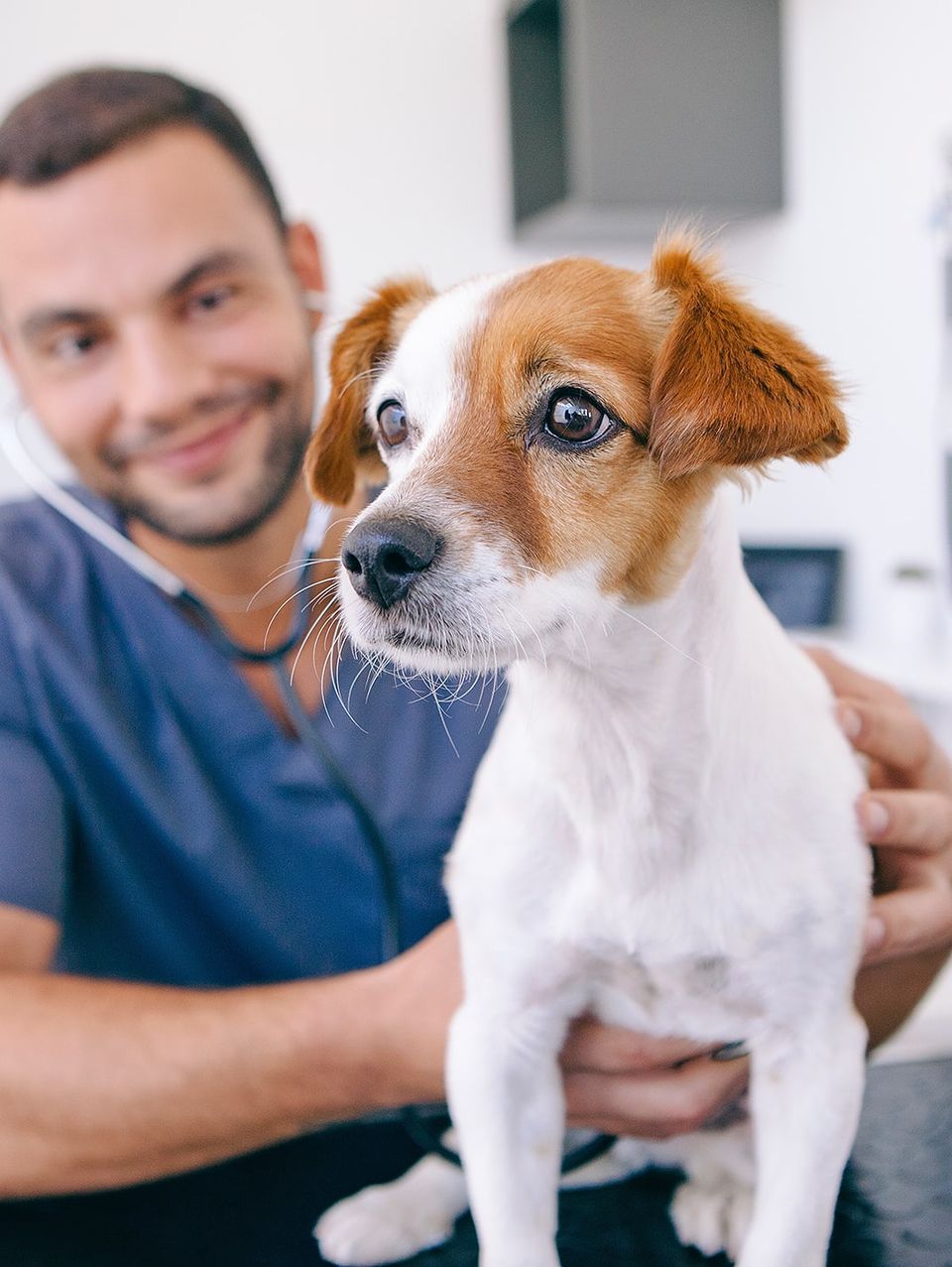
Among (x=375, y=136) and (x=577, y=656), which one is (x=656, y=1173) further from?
(x=375, y=136)

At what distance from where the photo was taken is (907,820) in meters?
0.75

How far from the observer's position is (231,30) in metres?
2.69

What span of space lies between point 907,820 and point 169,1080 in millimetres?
563

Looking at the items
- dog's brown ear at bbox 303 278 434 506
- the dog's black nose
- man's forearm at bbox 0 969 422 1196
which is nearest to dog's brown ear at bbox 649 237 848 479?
the dog's black nose

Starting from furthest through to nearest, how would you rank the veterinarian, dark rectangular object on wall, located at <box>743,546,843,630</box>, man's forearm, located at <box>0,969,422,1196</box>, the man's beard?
1. dark rectangular object on wall, located at <box>743,546,843,630</box>
2. the man's beard
3. the veterinarian
4. man's forearm, located at <box>0,969,422,1196</box>

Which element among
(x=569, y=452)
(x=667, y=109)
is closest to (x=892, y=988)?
(x=569, y=452)

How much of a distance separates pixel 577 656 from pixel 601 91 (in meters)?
2.16

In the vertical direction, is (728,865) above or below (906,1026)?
above

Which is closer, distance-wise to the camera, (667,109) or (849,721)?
(849,721)

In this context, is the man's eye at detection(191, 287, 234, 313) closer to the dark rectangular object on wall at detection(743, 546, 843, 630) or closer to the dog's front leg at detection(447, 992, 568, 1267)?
the dog's front leg at detection(447, 992, 568, 1267)

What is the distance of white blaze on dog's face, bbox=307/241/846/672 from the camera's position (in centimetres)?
60

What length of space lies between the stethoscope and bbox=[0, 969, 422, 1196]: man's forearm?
0.09 metres

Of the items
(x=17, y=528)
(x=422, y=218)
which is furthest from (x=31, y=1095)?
(x=422, y=218)

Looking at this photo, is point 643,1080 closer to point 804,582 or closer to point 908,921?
point 908,921
